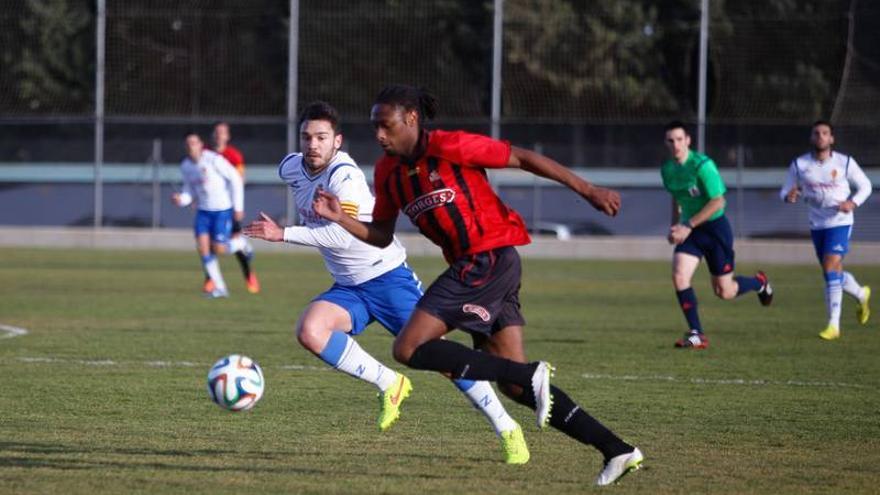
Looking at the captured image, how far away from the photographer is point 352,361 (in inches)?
322

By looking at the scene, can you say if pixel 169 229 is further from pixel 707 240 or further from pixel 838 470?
pixel 838 470

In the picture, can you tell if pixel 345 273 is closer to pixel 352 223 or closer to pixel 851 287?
pixel 352 223

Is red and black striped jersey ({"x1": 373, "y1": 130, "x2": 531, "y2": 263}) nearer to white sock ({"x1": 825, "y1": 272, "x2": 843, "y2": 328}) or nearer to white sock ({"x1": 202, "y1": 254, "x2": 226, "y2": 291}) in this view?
white sock ({"x1": 825, "y1": 272, "x2": 843, "y2": 328})

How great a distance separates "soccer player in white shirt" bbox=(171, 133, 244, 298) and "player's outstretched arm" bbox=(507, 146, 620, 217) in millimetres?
14543

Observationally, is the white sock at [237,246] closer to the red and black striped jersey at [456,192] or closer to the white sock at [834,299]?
the white sock at [834,299]

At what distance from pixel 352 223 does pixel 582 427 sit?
1.52m

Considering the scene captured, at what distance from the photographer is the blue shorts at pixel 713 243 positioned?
46.7 feet

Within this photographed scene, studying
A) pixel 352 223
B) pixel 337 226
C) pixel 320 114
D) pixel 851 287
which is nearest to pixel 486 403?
pixel 352 223

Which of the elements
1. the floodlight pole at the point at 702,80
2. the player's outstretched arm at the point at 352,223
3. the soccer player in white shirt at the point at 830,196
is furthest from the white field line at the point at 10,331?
the floodlight pole at the point at 702,80

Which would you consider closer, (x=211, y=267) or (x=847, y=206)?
(x=847, y=206)

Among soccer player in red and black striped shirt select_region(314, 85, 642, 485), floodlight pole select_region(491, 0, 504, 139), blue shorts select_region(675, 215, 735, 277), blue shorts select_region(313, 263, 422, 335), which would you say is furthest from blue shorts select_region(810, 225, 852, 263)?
floodlight pole select_region(491, 0, 504, 139)

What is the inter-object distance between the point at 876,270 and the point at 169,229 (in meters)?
17.8

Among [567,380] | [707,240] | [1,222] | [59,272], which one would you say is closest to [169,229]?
[1,222]

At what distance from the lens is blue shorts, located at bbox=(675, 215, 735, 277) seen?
561 inches
